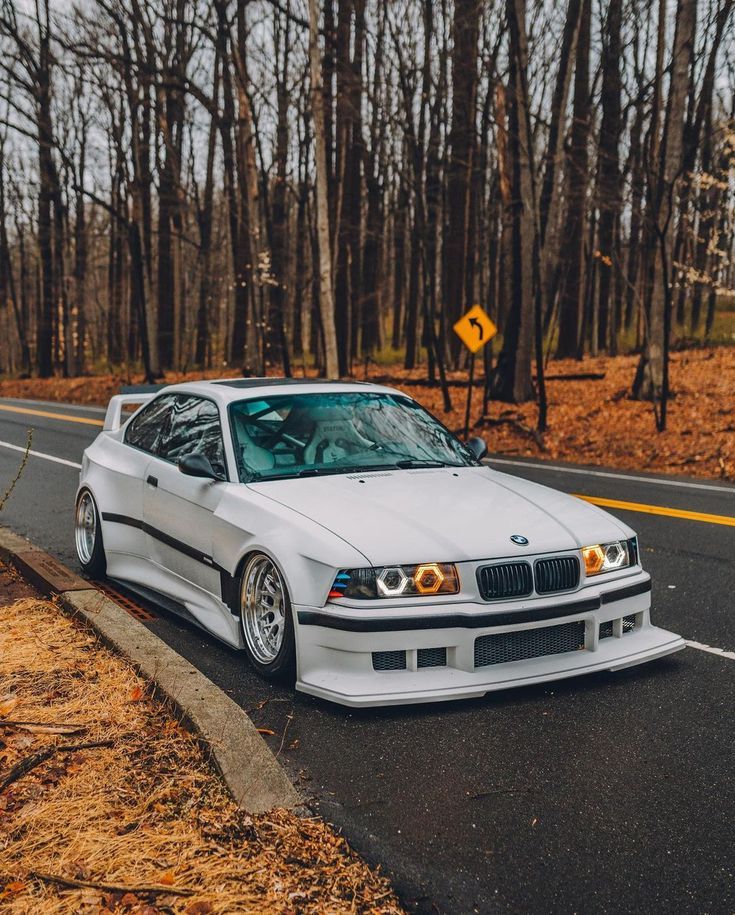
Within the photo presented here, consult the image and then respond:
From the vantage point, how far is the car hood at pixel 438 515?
4.37 m

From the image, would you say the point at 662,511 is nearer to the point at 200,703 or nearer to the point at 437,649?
the point at 437,649

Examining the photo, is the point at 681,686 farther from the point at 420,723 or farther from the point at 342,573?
the point at 342,573

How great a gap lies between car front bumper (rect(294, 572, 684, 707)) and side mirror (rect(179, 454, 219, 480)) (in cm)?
126

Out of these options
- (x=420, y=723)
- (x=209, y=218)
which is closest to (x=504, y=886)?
(x=420, y=723)

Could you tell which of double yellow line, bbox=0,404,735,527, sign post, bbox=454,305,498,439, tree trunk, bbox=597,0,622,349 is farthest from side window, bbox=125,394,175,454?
tree trunk, bbox=597,0,622,349

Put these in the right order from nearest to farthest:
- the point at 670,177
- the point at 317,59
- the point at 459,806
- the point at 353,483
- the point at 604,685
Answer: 1. the point at 459,806
2. the point at 604,685
3. the point at 353,483
4. the point at 670,177
5. the point at 317,59

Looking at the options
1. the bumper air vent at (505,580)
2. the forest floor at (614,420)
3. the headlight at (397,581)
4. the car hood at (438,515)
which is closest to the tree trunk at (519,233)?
the forest floor at (614,420)

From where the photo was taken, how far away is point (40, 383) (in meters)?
35.2

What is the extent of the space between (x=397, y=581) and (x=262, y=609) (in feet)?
2.92

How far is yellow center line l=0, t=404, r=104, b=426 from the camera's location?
66.7ft

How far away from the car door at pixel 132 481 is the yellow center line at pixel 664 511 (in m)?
5.50

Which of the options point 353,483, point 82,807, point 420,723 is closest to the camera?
point 82,807

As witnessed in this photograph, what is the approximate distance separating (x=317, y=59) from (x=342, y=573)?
17.7 m

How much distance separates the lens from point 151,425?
6695mm
